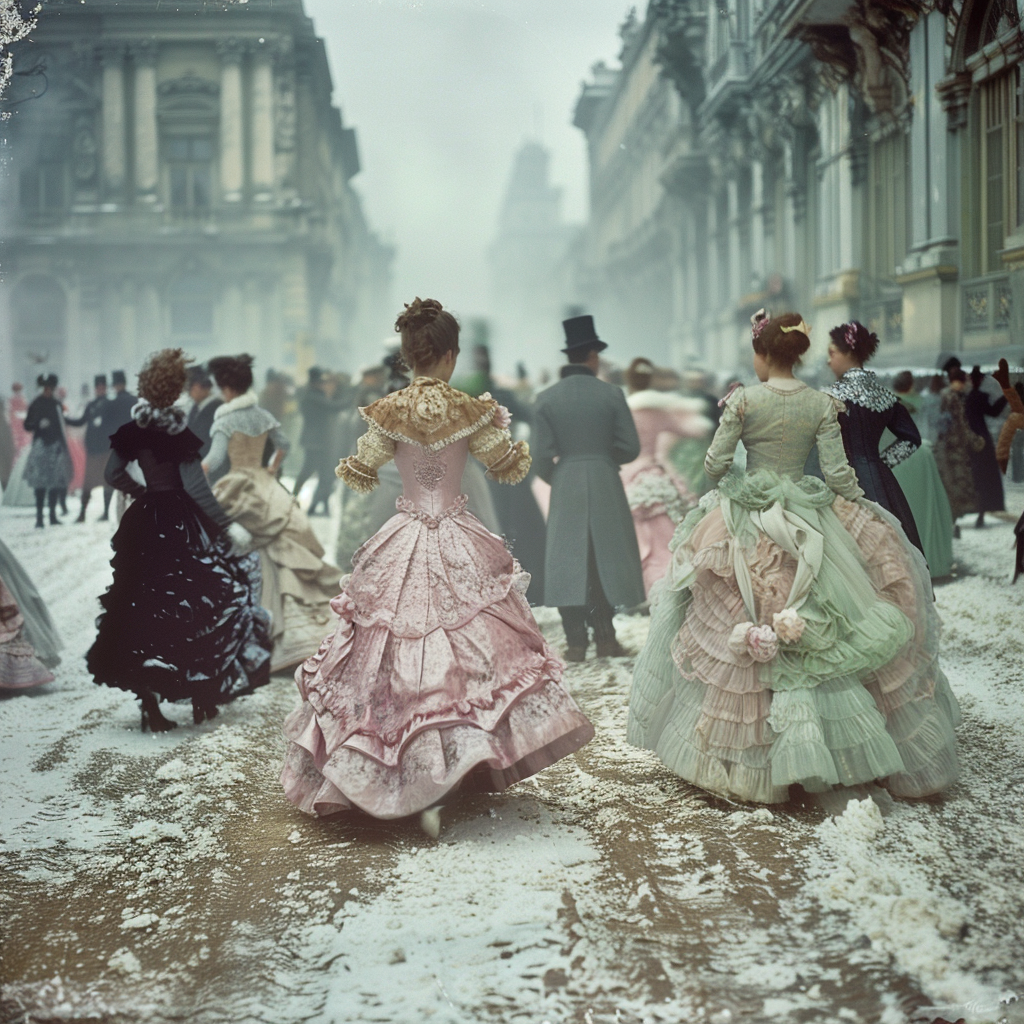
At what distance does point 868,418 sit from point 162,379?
11.0 ft

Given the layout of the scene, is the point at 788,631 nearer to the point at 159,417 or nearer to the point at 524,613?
the point at 524,613

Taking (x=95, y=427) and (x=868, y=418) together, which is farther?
(x=95, y=427)

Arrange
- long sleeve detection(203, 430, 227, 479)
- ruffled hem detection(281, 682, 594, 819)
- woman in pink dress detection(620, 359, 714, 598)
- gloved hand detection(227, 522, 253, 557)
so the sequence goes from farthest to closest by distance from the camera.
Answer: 1. woman in pink dress detection(620, 359, 714, 598)
2. long sleeve detection(203, 430, 227, 479)
3. gloved hand detection(227, 522, 253, 557)
4. ruffled hem detection(281, 682, 594, 819)

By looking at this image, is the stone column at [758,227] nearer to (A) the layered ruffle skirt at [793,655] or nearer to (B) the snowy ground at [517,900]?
(B) the snowy ground at [517,900]

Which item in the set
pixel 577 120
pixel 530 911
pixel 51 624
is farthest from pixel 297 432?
pixel 530 911

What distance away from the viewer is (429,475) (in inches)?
174

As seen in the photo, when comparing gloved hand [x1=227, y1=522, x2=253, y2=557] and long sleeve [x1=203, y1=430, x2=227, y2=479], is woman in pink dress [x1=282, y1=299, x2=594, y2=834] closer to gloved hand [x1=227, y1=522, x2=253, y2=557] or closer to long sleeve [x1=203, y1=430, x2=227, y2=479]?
gloved hand [x1=227, y1=522, x2=253, y2=557]

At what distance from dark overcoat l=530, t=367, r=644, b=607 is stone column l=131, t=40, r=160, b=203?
3473 millimetres

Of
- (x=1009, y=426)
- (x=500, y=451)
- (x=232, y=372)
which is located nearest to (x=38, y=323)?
(x=232, y=372)

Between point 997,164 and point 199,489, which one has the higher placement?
point 997,164

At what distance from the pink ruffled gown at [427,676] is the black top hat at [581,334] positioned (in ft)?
9.77

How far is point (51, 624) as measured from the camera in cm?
692

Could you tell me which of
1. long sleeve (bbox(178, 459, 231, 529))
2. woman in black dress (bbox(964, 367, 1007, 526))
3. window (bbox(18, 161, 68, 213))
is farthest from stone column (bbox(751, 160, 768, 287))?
long sleeve (bbox(178, 459, 231, 529))

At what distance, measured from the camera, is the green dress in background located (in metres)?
6.81
